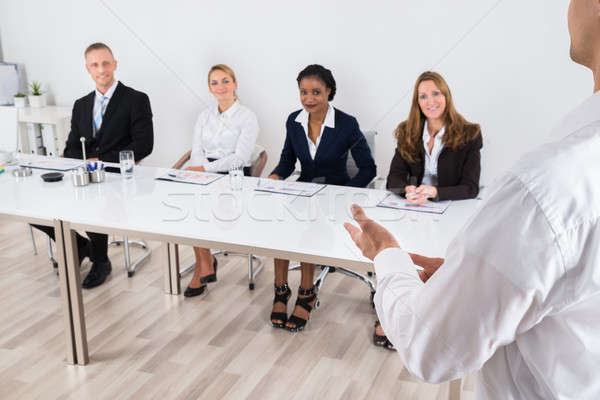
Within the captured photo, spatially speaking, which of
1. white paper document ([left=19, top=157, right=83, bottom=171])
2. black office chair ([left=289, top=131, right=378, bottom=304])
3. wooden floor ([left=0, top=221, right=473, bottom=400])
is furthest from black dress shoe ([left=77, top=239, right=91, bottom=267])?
black office chair ([left=289, top=131, right=378, bottom=304])

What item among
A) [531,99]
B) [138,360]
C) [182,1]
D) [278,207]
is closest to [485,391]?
[278,207]

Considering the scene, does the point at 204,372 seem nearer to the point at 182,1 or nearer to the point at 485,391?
the point at 485,391

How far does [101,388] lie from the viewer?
2199 mm

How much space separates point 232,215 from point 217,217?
0.06m

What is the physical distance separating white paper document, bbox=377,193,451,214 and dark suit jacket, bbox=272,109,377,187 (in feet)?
2.13

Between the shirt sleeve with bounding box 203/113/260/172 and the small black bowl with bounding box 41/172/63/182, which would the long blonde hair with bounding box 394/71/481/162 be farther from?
the small black bowl with bounding box 41/172/63/182

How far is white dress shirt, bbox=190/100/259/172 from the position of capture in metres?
3.40

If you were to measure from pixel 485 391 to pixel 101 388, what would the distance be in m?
1.83

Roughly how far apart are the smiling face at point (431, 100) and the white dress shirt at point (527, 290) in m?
2.04

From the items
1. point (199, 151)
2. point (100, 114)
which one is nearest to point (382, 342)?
point (199, 151)

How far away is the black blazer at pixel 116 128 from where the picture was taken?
11.2 feet

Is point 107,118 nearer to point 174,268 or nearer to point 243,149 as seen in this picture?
point 243,149

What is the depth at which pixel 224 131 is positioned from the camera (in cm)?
347

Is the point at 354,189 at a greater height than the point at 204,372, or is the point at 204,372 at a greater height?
the point at 354,189
